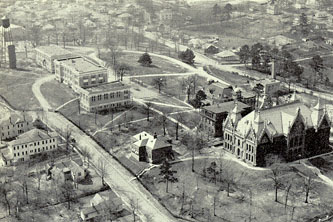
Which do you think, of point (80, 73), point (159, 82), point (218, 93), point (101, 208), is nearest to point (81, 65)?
point (80, 73)

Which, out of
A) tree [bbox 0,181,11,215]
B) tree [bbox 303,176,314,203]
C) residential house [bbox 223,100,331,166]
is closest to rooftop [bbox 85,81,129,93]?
residential house [bbox 223,100,331,166]

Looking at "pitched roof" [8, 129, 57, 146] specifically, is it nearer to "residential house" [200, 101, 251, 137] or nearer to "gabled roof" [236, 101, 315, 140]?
"residential house" [200, 101, 251, 137]

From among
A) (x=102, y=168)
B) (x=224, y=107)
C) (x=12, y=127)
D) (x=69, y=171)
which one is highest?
(x=224, y=107)

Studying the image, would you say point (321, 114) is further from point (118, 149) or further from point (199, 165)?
point (118, 149)

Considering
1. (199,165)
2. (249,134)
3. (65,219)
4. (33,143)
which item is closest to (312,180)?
(249,134)

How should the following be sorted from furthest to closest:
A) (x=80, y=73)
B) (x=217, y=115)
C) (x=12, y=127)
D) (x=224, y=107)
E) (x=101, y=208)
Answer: (x=80, y=73)
(x=12, y=127)
(x=224, y=107)
(x=217, y=115)
(x=101, y=208)

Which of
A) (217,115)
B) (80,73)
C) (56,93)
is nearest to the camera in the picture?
(217,115)

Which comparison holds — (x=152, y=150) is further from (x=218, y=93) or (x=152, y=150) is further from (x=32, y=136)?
(x=218, y=93)

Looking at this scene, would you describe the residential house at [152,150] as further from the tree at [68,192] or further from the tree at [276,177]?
the tree at [276,177]
